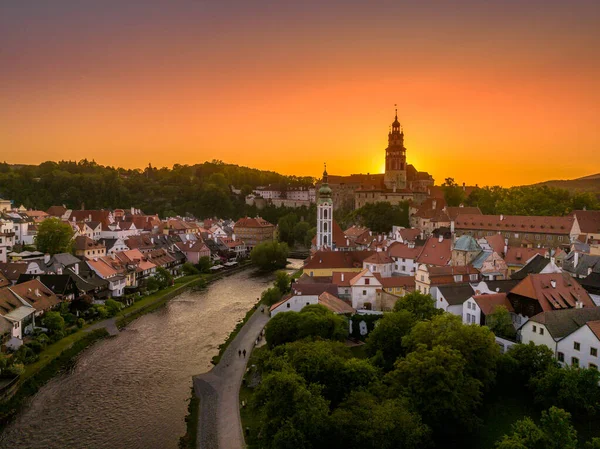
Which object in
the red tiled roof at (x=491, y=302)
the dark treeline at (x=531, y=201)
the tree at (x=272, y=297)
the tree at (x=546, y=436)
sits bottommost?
the tree at (x=272, y=297)

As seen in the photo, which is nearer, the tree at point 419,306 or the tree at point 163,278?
the tree at point 419,306

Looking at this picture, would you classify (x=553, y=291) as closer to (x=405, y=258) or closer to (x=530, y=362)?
(x=530, y=362)

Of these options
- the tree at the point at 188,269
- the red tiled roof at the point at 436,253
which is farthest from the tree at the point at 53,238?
the red tiled roof at the point at 436,253

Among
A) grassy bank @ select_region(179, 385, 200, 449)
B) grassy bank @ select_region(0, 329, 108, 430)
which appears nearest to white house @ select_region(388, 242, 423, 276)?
grassy bank @ select_region(0, 329, 108, 430)

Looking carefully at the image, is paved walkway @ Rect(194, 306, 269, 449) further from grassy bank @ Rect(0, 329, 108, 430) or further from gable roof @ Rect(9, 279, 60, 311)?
gable roof @ Rect(9, 279, 60, 311)

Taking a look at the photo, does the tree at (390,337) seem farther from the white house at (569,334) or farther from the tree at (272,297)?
the tree at (272,297)

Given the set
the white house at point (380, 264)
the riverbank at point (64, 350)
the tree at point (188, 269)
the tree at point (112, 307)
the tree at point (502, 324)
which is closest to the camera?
the riverbank at point (64, 350)

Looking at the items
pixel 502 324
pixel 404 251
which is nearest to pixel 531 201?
pixel 404 251
